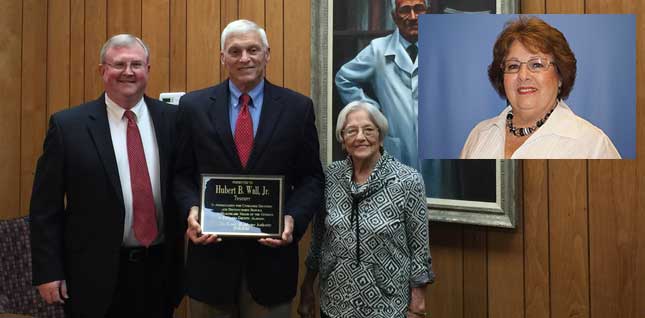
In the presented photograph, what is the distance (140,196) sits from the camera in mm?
1944

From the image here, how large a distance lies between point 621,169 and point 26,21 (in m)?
3.11

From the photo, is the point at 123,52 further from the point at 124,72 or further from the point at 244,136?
the point at 244,136

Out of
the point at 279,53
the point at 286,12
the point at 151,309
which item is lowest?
the point at 151,309

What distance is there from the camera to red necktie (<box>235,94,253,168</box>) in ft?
6.00

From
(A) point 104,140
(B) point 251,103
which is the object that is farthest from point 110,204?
(B) point 251,103

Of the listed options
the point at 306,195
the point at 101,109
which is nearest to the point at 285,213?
the point at 306,195

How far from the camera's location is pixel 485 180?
7.02 feet

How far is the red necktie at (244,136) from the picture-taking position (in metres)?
1.83

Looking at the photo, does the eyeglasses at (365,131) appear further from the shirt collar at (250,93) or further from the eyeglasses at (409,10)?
the eyeglasses at (409,10)

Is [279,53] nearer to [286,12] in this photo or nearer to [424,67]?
[286,12]

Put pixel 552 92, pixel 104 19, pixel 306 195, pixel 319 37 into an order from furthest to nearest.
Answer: pixel 104 19
pixel 319 37
pixel 306 195
pixel 552 92

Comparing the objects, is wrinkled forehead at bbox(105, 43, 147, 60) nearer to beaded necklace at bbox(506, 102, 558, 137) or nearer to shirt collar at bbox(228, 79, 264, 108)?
shirt collar at bbox(228, 79, 264, 108)

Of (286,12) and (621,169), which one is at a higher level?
(286,12)

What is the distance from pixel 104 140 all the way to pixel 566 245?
1652mm
